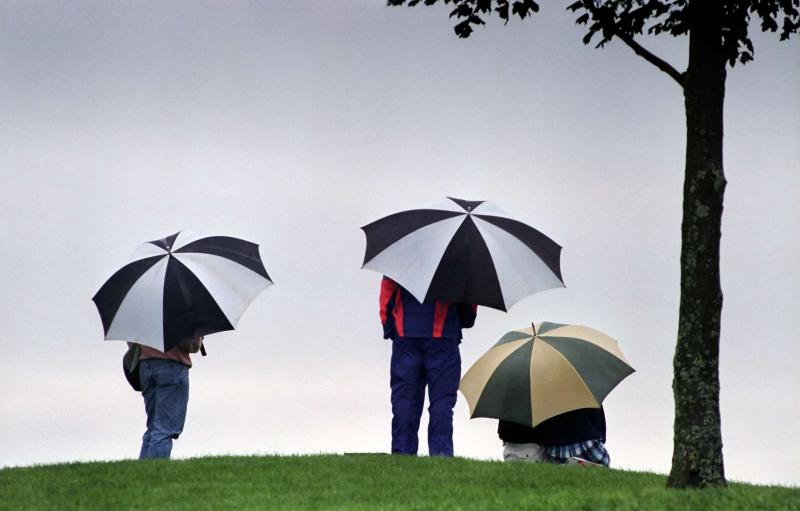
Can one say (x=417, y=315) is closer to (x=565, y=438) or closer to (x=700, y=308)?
(x=565, y=438)

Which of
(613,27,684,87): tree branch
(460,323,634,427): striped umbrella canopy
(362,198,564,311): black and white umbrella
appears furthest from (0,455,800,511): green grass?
(613,27,684,87): tree branch

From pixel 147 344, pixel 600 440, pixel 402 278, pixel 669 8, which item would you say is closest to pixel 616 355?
pixel 600 440

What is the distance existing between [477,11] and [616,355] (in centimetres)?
485

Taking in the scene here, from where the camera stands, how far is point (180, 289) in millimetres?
15000

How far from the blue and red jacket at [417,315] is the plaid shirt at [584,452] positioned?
6.15 feet

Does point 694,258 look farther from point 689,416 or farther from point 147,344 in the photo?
point 147,344

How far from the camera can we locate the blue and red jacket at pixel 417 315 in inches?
583

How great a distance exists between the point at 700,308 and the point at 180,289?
20.1 ft

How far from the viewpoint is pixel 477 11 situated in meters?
Result: 13.4

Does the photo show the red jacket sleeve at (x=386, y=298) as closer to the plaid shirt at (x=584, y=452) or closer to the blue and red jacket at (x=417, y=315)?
the blue and red jacket at (x=417, y=315)

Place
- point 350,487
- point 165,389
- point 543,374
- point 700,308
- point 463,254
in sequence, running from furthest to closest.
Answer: point 543,374 < point 165,389 < point 463,254 < point 350,487 < point 700,308

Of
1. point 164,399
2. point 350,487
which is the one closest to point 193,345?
point 164,399

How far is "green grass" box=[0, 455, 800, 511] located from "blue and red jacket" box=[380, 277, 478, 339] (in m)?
1.47

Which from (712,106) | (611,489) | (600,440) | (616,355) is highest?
(712,106)
